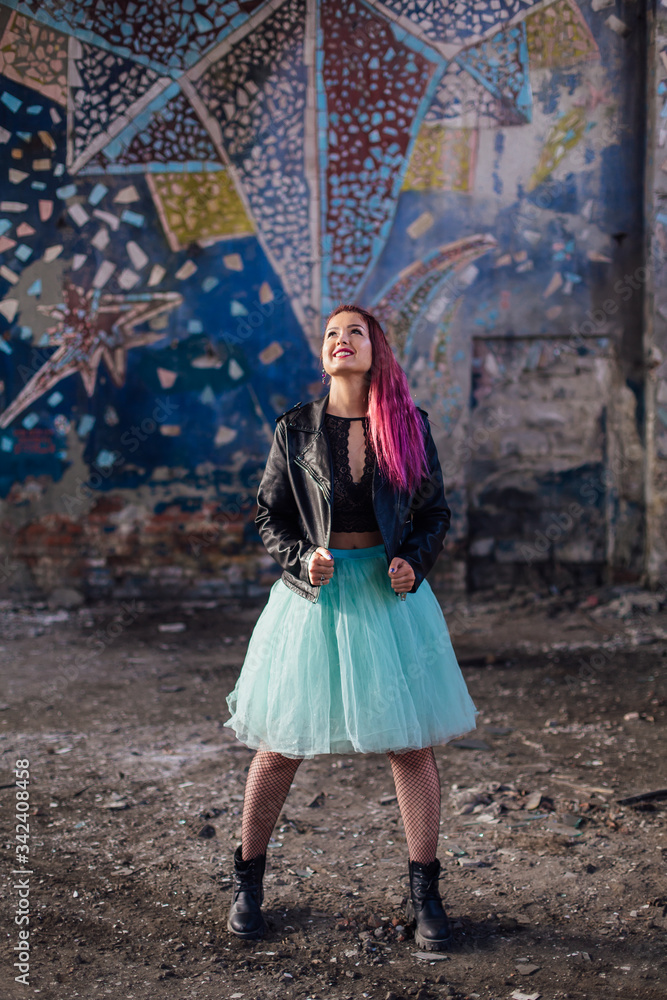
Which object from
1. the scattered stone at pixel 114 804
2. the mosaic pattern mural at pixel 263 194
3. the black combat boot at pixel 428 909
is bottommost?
the scattered stone at pixel 114 804

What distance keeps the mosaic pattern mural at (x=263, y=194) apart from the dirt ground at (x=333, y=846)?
2.76 metres

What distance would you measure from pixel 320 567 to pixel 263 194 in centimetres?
533

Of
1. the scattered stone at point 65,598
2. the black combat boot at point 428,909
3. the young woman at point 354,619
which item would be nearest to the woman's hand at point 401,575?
the young woman at point 354,619

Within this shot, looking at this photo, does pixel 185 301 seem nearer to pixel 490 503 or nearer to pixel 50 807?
pixel 490 503

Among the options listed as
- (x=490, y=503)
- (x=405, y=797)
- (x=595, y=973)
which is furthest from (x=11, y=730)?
(x=490, y=503)

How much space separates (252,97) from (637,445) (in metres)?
4.53

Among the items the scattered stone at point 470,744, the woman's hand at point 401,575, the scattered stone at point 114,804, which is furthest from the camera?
the scattered stone at point 470,744

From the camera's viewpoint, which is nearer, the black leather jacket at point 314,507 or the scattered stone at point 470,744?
the black leather jacket at point 314,507

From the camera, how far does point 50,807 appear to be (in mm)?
3357

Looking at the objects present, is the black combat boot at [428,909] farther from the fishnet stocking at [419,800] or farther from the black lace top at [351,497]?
the black lace top at [351,497]

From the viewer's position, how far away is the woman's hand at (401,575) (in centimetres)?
238

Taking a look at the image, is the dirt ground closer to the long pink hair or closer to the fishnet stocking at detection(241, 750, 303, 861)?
the fishnet stocking at detection(241, 750, 303, 861)

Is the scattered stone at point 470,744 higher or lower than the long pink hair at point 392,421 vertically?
lower

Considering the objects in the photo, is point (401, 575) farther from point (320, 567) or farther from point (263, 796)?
point (263, 796)
